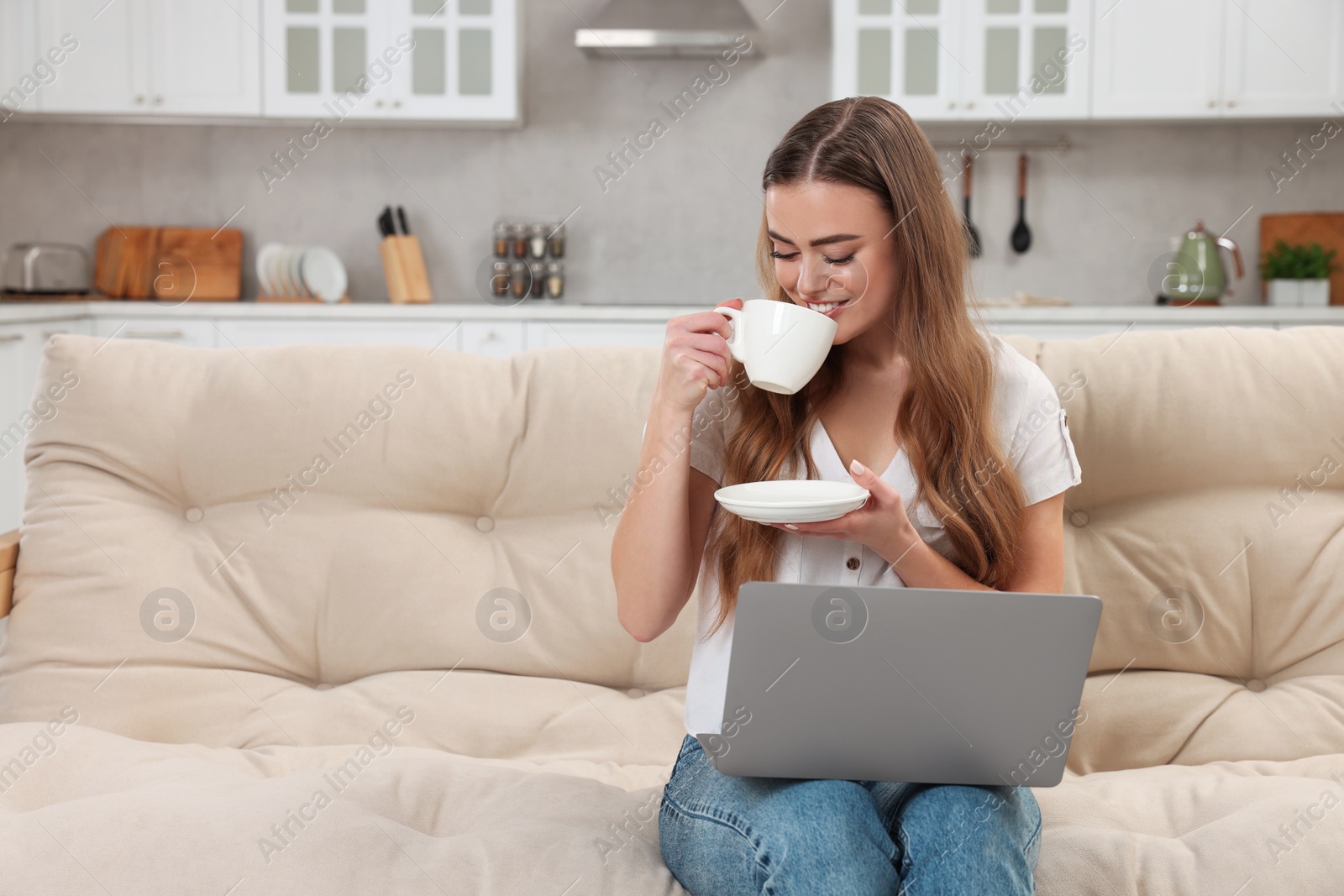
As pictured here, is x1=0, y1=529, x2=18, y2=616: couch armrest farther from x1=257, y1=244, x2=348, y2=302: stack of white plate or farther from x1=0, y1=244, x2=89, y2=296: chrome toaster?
x1=0, y1=244, x2=89, y2=296: chrome toaster

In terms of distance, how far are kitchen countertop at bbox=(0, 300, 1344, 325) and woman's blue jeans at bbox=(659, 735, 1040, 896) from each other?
229 centimetres

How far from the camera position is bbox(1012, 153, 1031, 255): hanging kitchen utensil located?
3.73 m

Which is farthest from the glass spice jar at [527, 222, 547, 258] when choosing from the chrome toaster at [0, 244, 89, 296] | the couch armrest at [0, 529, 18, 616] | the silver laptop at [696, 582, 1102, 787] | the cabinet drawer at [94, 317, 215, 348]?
the silver laptop at [696, 582, 1102, 787]

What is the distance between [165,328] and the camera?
3361 mm

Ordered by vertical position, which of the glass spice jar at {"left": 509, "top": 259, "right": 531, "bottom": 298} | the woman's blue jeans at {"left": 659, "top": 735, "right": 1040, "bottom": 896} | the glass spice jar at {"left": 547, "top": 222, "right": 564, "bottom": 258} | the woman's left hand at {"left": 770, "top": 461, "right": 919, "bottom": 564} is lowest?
the woman's blue jeans at {"left": 659, "top": 735, "right": 1040, "bottom": 896}

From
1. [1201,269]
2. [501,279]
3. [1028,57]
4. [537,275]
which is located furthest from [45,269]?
[1201,269]

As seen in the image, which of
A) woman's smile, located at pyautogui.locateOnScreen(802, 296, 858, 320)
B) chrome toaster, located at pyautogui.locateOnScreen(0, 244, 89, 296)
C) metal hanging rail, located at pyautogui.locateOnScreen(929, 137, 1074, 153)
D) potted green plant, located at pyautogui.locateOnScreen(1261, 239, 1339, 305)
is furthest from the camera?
metal hanging rail, located at pyautogui.locateOnScreen(929, 137, 1074, 153)

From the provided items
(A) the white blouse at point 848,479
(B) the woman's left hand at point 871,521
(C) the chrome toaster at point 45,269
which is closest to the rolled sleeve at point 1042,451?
(A) the white blouse at point 848,479

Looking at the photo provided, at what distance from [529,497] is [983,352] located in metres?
0.66

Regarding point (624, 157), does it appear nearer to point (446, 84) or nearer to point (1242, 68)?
point (446, 84)

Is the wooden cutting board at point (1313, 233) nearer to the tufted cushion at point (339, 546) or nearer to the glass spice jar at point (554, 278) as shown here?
the glass spice jar at point (554, 278)

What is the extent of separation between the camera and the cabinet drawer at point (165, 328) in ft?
11.0

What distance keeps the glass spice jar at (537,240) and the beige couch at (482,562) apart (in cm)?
227

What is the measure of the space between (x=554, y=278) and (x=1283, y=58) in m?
2.51
